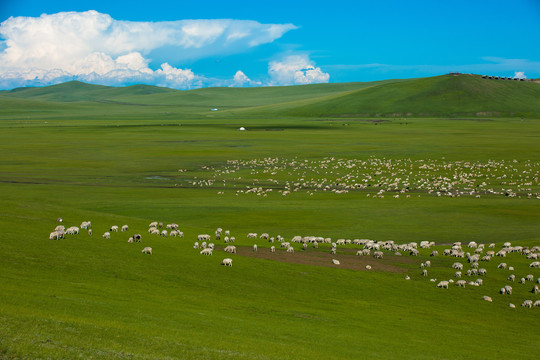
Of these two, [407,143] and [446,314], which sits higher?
[407,143]

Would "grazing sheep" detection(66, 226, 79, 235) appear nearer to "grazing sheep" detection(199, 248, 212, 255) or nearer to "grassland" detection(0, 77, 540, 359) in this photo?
"grassland" detection(0, 77, 540, 359)

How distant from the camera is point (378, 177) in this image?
8956 centimetres

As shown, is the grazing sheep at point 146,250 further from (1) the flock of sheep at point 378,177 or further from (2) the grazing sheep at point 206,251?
(1) the flock of sheep at point 378,177

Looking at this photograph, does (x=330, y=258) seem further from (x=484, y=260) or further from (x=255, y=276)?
(x=484, y=260)

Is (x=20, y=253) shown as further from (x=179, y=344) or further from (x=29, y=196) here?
(x=29, y=196)

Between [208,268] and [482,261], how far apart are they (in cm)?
1934

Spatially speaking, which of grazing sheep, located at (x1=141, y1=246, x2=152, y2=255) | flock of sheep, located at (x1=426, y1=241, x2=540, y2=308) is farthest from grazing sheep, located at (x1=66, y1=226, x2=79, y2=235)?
flock of sheep, located at (x1=426, y1=241, x2=540, y2=308)

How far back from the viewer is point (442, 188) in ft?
254

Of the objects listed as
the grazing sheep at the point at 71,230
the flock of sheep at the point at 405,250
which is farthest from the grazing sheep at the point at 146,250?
the grazing sheep at the point at 71,230

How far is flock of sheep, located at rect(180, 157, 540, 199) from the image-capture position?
76.8 m

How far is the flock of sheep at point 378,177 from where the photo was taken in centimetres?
7681

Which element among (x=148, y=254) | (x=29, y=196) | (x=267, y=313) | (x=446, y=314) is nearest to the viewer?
(x=267, y=313)

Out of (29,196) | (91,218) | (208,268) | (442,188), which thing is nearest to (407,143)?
(442,188)

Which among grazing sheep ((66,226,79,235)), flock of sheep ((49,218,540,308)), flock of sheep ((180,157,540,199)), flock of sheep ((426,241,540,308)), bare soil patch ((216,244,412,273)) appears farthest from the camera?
flock of sheep ((180,157,540,199))
